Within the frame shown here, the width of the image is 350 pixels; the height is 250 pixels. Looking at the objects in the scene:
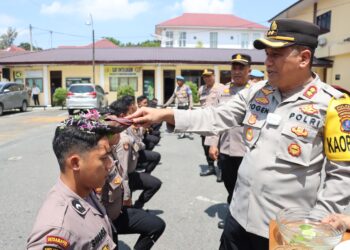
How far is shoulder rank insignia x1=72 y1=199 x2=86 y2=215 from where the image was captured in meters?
1.67

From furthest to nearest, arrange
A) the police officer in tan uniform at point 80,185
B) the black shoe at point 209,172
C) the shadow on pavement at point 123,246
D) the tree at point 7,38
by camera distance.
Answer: the tree at point 7,38 < the black shoe at point 209,172 < the shadow on pavement at point 123,246 < the police officer in tan uniform at point 80,185

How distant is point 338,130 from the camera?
168 cm

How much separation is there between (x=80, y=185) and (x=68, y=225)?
10.5 inches

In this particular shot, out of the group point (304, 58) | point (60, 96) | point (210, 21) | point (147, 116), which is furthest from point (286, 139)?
point (210, 21)

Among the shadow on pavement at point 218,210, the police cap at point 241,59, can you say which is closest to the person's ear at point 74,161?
the police cap at point 241,59

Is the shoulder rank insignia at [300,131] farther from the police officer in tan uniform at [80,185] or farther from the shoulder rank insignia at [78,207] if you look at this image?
the shoulder rank insignia at [78,207]

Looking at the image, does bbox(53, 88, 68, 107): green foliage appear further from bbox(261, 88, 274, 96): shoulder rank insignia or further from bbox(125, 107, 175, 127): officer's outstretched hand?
bbox(261, 88, 274, 96): shoulder rank insignia

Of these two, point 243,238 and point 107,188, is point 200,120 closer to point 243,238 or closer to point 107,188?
point 243,238

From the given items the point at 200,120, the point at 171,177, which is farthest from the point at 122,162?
the point at 171,177

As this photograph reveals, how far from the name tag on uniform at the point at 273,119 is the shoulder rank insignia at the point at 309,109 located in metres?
0.13

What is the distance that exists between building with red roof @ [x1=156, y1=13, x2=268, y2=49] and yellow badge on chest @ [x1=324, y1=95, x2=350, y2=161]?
40365 millimetres

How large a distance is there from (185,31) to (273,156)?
41572 mm

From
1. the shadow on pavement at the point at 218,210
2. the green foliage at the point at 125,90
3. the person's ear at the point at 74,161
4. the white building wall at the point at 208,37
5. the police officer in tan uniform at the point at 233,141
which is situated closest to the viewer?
the person's ear at the point at 74,161

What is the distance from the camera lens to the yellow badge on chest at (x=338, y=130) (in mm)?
1643
